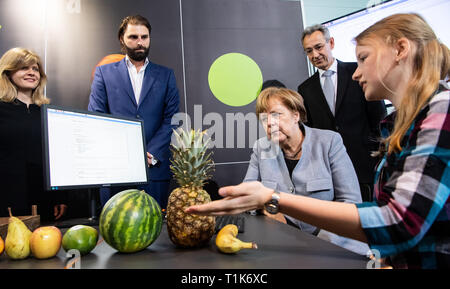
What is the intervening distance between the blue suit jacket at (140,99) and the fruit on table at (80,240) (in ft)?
5.85

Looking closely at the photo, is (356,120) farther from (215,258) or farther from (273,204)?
(215,258)

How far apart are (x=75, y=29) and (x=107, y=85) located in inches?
48.4

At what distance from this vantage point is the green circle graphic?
157 inches

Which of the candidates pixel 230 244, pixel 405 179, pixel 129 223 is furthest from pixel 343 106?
pixel 129 223

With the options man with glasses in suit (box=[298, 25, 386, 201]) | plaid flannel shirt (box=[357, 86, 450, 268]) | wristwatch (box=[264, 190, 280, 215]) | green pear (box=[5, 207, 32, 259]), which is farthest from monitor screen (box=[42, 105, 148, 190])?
man with glasses in suit (box=[298, 25, 386, 201])

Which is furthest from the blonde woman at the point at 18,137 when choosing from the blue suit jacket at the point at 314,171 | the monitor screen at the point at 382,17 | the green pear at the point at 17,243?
the monitor screen at the point at 382,17

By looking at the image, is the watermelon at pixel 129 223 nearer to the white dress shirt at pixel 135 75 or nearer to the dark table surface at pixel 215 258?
the dark table surface at pixel 215 258

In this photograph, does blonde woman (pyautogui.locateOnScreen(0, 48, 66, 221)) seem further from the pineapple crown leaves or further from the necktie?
the necktie

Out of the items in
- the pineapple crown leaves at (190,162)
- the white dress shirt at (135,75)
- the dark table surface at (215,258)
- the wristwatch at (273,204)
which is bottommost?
the dark table surface at (215,258)

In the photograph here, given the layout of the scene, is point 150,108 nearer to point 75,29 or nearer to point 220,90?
point 220,90

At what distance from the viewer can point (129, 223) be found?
103cm

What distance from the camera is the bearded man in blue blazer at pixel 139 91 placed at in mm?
2965

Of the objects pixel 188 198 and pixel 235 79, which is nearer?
pixel 188 198

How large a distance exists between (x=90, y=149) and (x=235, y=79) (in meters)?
2.68
